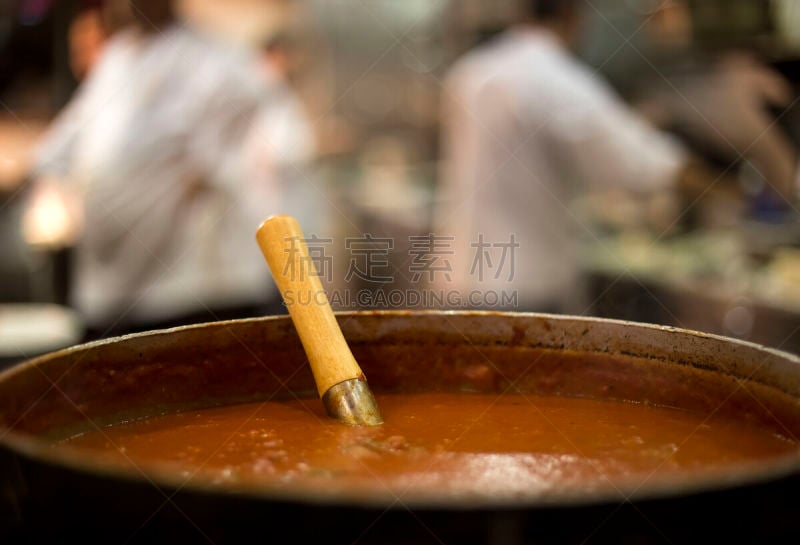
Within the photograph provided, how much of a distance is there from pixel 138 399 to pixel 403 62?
741cm

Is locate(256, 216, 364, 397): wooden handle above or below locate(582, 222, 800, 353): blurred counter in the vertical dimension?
above

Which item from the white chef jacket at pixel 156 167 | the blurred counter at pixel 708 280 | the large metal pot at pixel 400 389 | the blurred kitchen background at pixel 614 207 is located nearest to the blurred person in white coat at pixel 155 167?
the white chef jacket at pixel 156 167

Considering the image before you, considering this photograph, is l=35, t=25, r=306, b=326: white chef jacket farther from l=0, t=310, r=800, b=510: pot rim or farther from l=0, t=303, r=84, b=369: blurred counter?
l=0, t=310, r=800, b=510: pot rim

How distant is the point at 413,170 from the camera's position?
8.28 meters

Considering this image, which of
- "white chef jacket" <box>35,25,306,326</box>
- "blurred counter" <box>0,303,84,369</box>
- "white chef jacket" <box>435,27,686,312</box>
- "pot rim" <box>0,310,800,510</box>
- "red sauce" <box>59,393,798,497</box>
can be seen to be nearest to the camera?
"pot rim" <box>0,310,800,510</box>

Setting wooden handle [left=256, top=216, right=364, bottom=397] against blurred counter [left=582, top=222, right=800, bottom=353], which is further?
blurred counter [left=582, top=222, right=800, bottom=353]

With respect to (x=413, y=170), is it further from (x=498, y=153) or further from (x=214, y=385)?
(x=214, y=385)

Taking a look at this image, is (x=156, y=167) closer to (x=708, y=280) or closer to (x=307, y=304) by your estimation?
(x=307, y=304)

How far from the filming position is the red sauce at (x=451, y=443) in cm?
102

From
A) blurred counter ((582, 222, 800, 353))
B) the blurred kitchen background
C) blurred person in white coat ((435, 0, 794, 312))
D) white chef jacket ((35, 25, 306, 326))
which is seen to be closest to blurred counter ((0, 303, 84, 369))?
the blurred kitchen background

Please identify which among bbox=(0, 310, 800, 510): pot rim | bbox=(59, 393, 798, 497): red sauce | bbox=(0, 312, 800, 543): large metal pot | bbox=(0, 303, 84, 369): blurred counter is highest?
bbox=(0, 310, 800, 510): pot rim

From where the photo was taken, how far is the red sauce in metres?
1.02

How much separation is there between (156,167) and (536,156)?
1544 mm

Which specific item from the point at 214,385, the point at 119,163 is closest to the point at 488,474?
the point at 214,385
